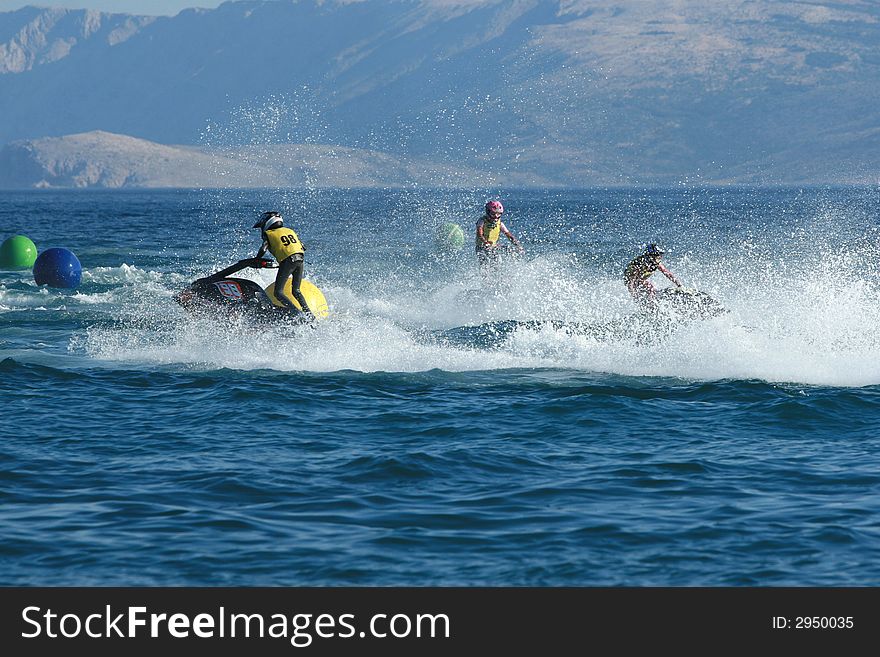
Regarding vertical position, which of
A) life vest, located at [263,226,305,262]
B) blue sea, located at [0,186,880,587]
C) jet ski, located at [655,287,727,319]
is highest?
life vest, located at [263,226,305,262]

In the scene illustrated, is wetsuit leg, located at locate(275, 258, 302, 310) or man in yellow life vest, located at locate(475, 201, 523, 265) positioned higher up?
man in yellow life vest, located at locate(475, 201, 523, 265)

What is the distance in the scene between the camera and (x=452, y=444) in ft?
40.3

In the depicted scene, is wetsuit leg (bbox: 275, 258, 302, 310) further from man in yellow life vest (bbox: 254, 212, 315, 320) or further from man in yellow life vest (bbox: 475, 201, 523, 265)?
man in yellow life vest (bbox: 475, 201, 523, 265)

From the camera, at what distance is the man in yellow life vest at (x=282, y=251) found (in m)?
17.4

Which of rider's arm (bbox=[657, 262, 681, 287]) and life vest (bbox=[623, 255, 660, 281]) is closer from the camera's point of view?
rider's arm (bbox=[657, 262, 681, 287])

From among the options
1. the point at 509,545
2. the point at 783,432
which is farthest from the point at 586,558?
the point at 783,432

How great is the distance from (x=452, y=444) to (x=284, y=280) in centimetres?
613

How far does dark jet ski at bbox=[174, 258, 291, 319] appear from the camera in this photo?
1770 centimetres
